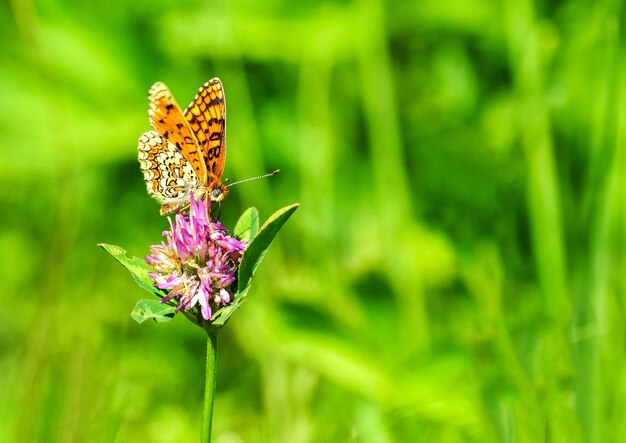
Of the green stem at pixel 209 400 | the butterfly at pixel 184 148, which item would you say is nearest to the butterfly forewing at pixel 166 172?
the butterfly at pixel 184 148

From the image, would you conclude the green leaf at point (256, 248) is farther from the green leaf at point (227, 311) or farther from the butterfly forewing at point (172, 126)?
the butterfly forewing at point (172, 126)

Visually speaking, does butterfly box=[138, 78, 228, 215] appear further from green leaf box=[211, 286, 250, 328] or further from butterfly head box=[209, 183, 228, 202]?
green leaf box=[211, 286, 250, 328]

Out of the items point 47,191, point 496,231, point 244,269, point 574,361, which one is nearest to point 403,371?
point 496,231

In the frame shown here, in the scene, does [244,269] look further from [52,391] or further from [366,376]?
[366,376]

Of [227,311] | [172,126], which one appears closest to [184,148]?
[172,126]

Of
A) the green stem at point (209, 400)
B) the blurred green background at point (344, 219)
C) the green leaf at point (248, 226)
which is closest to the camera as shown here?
the green stem at point (209, 400)

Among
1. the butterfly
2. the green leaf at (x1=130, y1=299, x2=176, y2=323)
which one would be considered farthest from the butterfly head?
Answer: the green leaf at (x1=130, y1=299, x2=176, y2=323)

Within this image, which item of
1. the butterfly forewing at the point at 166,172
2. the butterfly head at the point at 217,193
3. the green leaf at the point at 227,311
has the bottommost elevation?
the green leaf at the point at 227,311
